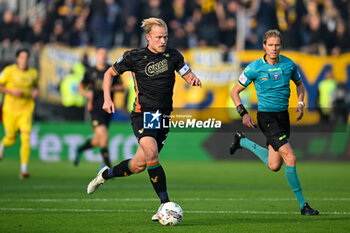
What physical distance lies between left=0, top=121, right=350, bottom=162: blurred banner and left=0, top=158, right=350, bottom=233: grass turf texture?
6.54 feet

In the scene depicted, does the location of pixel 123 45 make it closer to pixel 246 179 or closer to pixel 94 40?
pixel 94 40

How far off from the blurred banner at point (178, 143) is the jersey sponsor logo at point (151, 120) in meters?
10.7

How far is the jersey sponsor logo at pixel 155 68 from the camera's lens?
331 inches

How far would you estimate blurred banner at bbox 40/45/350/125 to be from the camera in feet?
63.6

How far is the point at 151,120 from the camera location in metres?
8.38

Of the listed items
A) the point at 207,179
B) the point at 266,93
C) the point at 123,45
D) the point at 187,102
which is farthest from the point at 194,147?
the point at 266,93

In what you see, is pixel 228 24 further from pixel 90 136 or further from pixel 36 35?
pixel 36 35

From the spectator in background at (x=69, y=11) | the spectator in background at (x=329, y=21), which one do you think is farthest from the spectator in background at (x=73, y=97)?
the spectator in background at (x=329, y=21)

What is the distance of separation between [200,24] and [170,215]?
14410 millimetres

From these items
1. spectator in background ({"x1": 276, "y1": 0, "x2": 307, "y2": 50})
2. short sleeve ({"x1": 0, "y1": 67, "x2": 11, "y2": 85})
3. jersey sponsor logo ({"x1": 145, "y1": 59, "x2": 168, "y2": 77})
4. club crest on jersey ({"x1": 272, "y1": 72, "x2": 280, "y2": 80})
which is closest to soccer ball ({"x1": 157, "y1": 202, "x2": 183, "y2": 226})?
jersey sponsor logo ({"x1": 145, "y1": 59, "x2": 168, "y2": 77})

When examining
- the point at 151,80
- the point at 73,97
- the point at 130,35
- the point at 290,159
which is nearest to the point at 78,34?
the point at 130,35

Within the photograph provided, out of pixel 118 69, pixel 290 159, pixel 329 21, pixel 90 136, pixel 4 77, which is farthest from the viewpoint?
pixel 329 21

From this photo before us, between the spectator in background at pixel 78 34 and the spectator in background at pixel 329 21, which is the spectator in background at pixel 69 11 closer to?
the spectator in background at pixel 78 34

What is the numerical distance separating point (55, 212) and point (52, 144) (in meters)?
11.0
